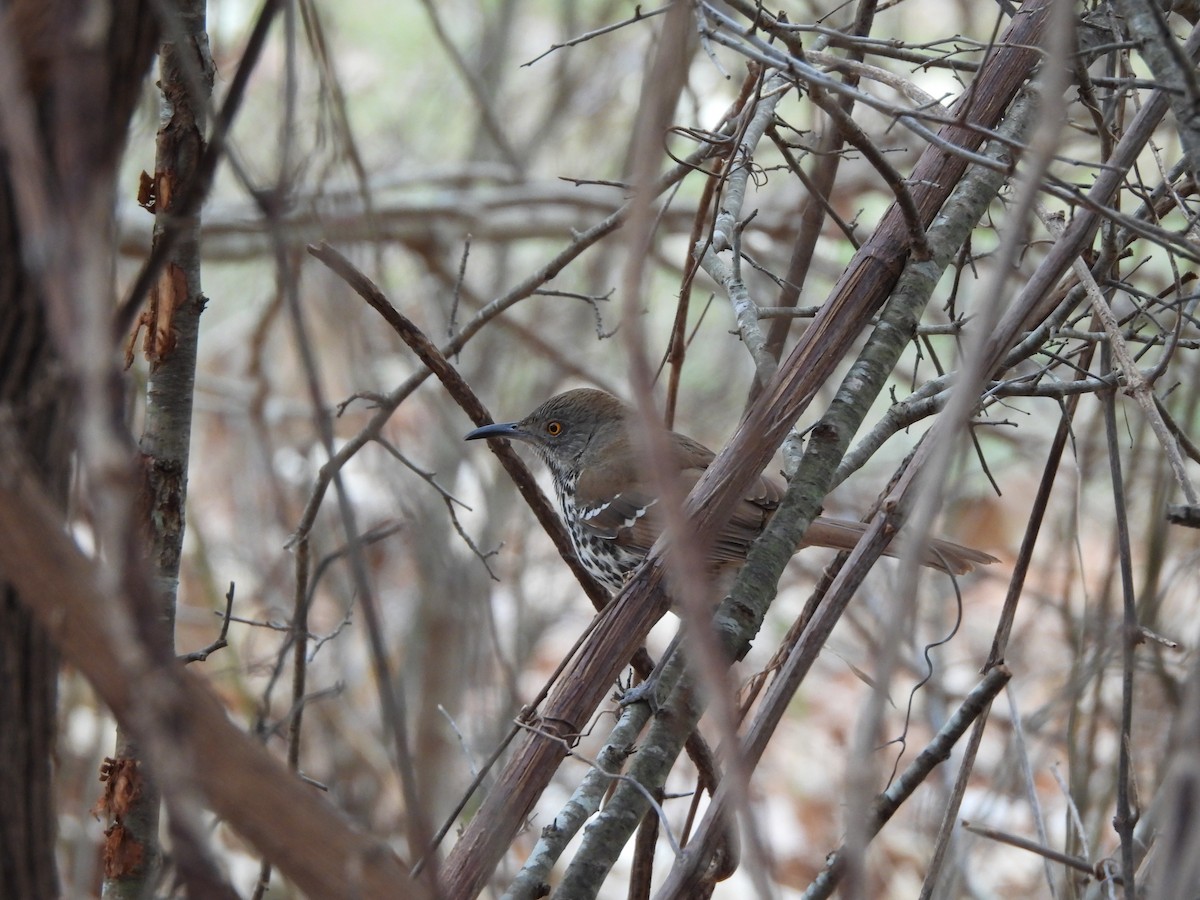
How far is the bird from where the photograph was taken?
3422 millimetres

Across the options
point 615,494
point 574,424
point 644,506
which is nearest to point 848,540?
point 644,506

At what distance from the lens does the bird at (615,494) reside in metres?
3.42

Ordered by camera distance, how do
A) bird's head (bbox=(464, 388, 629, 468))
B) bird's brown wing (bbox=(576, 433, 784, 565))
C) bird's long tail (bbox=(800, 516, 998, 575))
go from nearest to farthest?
1. bird's long tail (bbox=(800, 516, 998, 575))
2. bird's brown wing (bbox=(576, 433, 784, 565))
3. bird's head (bbox=(464, 388, 629, 468))

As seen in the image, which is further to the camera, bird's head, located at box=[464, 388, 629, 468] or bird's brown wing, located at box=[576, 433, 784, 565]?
bird's head, located at box=[464, 388, 629, 468]

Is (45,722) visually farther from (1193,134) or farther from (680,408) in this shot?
(680,408)

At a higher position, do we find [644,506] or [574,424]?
[574,424]

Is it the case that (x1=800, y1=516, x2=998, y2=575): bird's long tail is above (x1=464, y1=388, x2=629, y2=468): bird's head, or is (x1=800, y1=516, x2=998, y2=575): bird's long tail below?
below

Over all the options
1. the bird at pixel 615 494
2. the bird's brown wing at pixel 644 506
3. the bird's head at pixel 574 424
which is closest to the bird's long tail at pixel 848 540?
the bird at pixel 615 494

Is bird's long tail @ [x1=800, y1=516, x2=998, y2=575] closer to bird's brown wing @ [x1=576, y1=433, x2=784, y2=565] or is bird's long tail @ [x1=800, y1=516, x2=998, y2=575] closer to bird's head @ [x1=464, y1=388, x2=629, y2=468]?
bird's brown wing @ [x1=576, y1=433, x2=784, y2=565]

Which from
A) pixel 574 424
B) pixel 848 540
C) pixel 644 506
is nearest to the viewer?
pixel 848 540

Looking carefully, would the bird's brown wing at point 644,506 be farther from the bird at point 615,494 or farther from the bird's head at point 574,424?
the bird's head at point 574,424

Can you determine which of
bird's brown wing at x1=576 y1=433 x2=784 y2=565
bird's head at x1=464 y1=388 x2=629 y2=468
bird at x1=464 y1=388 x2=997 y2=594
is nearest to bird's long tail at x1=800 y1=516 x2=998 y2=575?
bird at x1=464 y1=388 x2=997 y2=594

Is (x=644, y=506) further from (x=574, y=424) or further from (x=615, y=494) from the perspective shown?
(x=574, y=424)

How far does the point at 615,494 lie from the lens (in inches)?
155
